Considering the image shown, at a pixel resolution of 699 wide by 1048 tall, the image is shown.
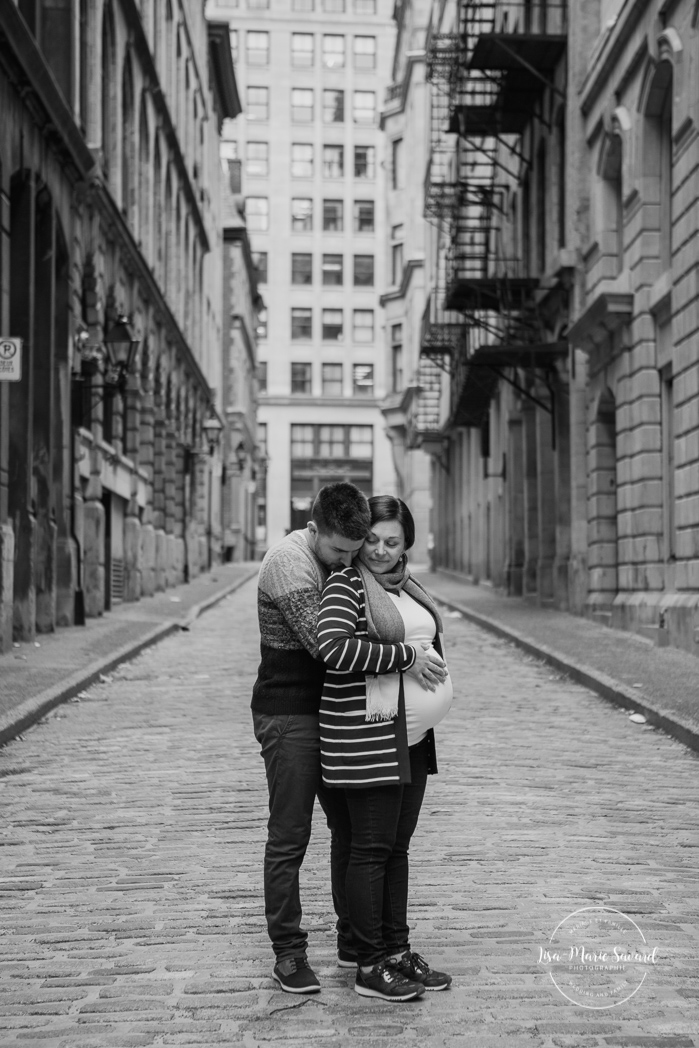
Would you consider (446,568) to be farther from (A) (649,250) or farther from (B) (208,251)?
(A) (649,250)

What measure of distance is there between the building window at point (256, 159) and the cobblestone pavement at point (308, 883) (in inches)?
3408

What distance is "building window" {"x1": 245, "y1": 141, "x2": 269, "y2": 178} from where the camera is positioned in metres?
95.6

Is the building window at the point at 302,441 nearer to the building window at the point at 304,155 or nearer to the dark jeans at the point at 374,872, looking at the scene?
the building window at the point at 304,155

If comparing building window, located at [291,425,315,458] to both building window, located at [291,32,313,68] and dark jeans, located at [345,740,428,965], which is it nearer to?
building window, located at [291,32,313,68]

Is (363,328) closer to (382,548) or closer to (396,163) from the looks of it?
(396,163)

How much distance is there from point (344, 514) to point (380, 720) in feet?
2.25

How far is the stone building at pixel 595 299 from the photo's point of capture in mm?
17812

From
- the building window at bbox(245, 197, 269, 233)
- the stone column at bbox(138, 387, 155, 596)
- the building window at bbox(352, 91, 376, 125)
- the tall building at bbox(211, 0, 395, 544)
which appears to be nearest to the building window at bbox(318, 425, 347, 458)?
the tall building at bbox(211, 0, 395, 544)

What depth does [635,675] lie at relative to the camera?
14.1 metres

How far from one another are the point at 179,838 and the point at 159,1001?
2.75m

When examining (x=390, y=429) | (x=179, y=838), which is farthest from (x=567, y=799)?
(x=390, y=429)

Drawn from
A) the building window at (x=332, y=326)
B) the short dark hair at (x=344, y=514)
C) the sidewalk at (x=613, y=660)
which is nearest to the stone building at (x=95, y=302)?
the sidewalk at (x=613, y=660)

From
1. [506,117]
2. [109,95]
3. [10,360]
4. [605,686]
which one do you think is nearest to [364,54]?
[506,117]

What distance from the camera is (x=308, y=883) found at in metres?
6.70
